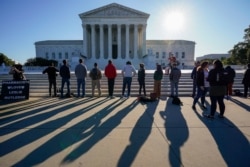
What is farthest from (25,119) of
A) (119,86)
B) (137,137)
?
(119,86)

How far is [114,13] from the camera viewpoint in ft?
175

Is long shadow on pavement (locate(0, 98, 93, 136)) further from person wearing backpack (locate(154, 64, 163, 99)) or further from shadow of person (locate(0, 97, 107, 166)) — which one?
person wearing backpack (locate(154, 64, 163, 99))

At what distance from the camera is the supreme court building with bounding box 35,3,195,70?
52.9 metres

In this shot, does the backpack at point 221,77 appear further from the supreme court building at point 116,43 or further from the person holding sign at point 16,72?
the supreme court building at point 116,43

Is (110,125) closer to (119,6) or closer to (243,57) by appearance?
(243,57)

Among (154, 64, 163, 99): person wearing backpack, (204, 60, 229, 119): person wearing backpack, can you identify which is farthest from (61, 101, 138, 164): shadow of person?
(154, 64, 163, 99): person wearing backpack

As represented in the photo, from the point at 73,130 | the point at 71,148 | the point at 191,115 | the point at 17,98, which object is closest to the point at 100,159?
the point at 71,148

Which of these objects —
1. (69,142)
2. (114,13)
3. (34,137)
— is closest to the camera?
(69,142)

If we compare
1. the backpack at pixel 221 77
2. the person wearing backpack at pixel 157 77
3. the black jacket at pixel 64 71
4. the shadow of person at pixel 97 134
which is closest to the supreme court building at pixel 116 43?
the black jacket at pixel 64 71

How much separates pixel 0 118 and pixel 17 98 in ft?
12.2

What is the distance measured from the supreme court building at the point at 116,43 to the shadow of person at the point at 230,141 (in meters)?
39.8

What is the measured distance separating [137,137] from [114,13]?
52478mm

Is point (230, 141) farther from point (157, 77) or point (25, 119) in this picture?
point (157, 77)

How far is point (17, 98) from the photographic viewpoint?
33.0 ft
